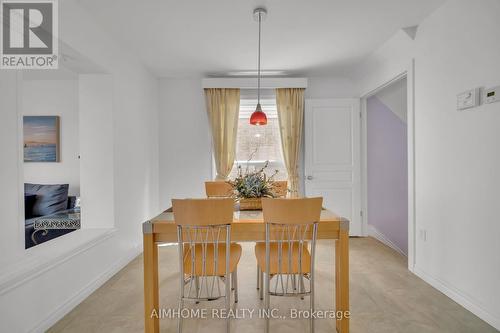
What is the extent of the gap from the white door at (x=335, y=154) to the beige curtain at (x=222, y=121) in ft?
3.98

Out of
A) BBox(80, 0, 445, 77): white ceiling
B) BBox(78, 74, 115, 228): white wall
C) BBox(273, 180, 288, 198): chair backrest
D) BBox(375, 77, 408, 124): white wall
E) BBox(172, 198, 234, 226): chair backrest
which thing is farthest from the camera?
BBox(375, 77, 408, 124): white wall

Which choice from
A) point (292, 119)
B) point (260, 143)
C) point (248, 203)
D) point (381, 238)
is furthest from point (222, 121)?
point (381, 238)

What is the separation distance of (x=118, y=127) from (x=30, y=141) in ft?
7.42

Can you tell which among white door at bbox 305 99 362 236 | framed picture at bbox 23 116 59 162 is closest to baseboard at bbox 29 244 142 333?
framed picture at bbox 23 116 59 162

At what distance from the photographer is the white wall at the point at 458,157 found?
190 cm

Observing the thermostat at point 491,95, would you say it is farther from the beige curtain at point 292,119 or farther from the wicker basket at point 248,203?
the beige curtain at point 292,119

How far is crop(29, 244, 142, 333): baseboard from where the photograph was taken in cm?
189

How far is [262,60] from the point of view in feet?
11.8

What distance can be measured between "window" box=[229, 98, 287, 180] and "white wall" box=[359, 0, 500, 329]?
6.64 feet

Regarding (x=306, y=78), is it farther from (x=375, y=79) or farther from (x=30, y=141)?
(x=30, y=141)

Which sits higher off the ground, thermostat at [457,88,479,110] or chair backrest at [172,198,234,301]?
thermostat at [457,88,479,110]

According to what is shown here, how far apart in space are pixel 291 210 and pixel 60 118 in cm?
432

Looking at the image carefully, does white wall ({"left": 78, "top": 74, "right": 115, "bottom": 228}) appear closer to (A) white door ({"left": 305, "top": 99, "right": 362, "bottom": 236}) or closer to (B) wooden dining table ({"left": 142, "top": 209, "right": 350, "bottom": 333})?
(B) wooden dining table ({"left": 142, "top": 209, "right": 350, "bottom": 333})

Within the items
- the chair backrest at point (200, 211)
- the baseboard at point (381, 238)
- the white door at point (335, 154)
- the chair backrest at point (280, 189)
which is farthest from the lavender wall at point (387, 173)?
the chair backrest at point (200, 211)
